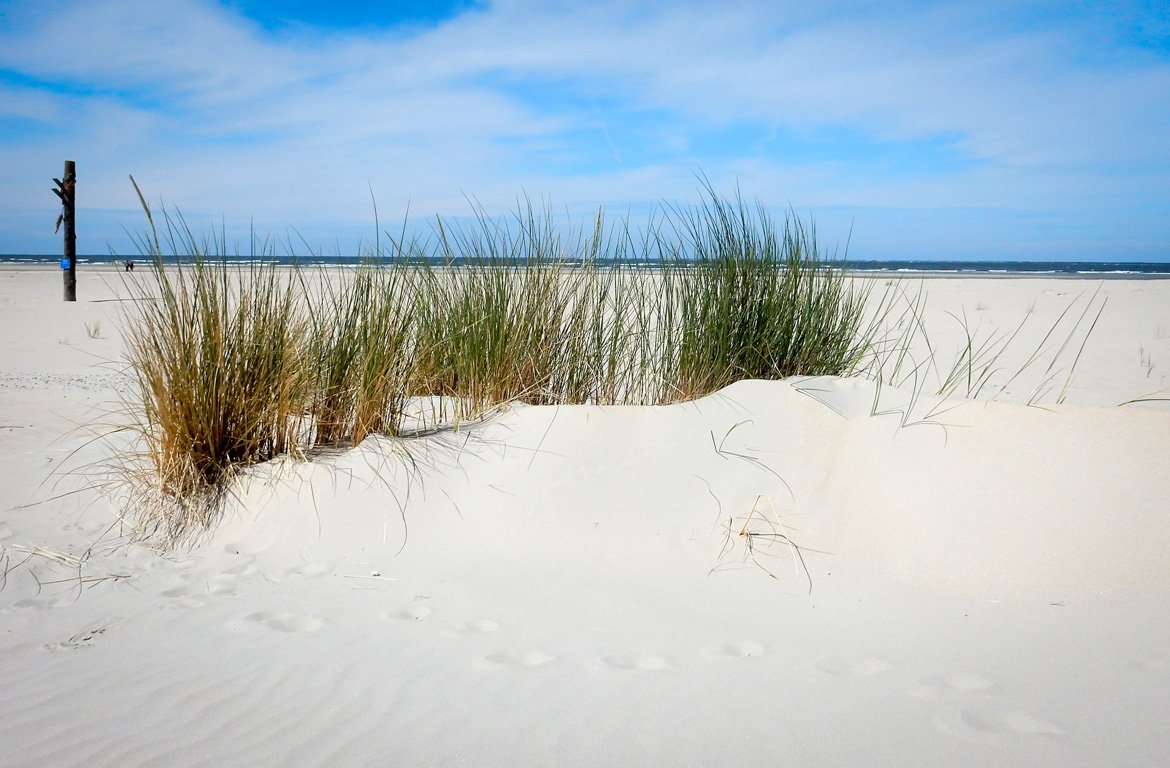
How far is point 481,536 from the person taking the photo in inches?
98.7

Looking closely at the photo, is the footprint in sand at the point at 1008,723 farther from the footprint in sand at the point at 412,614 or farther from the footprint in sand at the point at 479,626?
the footprint in sand at the point at 412,614

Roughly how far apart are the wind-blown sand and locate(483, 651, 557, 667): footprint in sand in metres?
0.01

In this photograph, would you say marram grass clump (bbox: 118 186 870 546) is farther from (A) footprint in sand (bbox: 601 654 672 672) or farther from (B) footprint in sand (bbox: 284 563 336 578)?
(A) footprint in sand (bbox: 601 654 672 672)

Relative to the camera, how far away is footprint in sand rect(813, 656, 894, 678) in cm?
174

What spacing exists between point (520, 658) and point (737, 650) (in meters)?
0.54

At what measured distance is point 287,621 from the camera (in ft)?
6.55

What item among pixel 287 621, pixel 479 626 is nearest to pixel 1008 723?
pixel 479 626

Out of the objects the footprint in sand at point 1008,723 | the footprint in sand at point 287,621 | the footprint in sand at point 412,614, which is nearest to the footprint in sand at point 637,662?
the footprint in sand at point 412,614

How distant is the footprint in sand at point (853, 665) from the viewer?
1744 mm

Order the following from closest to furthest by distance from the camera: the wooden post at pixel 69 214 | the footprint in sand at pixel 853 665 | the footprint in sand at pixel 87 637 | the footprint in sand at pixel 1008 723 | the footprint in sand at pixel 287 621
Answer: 1. the footprint in sand at pixel 1008 723
2. the footprint in sand at pixel 853 665
3. the footprint in sand at pixel 87 637
4. the footprint in sand at pixel 287 621
5. the wooden post at pixel 69 214

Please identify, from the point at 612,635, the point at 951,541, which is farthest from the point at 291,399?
the point at 951,541

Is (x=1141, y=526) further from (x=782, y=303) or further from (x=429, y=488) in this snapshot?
(x=429, y=488)

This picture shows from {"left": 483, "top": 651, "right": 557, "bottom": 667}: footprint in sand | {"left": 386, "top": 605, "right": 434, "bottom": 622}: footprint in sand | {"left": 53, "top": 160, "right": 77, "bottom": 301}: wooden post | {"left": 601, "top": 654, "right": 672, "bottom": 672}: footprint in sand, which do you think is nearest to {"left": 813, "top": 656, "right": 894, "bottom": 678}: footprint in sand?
{"left": 601, "top": 654, "right": 672, "bottom": 672}: footprint in sand

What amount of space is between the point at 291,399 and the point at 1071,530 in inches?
104
